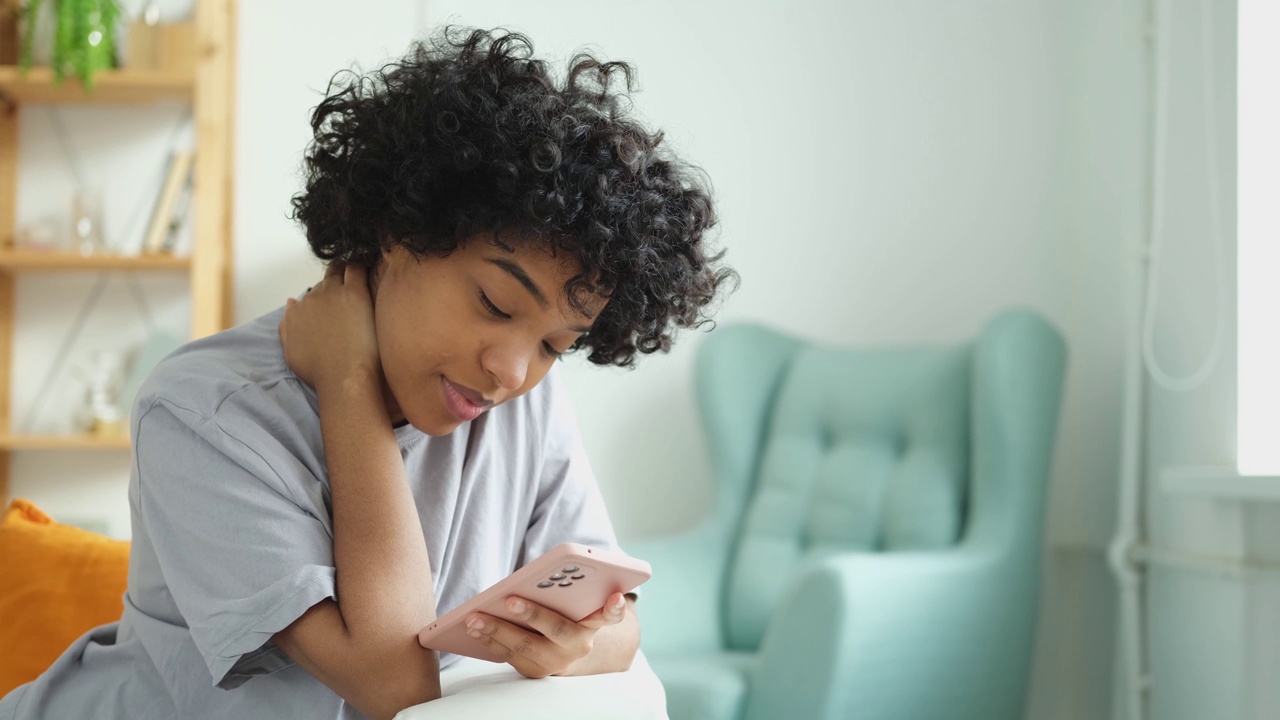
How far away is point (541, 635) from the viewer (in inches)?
36.6

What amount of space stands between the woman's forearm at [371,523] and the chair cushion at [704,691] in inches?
38.2

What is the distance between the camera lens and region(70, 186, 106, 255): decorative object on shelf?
2969mm

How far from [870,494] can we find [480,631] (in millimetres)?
1605

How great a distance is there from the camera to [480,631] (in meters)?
0.89

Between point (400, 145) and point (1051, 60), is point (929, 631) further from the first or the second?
point (1051, 60)

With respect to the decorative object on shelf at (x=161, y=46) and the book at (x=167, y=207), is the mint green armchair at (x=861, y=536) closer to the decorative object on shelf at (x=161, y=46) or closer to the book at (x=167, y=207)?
the book at (x=167, y=207)

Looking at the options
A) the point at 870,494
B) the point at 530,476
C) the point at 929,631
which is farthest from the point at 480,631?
the point at 870,494

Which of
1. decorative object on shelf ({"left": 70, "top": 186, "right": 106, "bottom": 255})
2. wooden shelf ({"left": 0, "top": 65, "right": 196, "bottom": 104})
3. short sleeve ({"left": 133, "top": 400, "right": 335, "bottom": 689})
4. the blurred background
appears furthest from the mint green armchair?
decorative object on shelf ({"left": 70, "top": 186, "right": 106, "bottom": 255})

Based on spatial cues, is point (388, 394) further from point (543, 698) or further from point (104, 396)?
point (104, 396)

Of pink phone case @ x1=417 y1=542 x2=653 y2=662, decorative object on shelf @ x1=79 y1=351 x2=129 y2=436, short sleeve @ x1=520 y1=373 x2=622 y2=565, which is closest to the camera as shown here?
pink phone case @ x1=417 y1=542 x2=653 y2=662

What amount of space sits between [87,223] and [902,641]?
236cm

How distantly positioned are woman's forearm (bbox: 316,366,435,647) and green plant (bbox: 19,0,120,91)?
2.20 meters

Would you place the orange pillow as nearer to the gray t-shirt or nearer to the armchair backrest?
the gray t-shirt

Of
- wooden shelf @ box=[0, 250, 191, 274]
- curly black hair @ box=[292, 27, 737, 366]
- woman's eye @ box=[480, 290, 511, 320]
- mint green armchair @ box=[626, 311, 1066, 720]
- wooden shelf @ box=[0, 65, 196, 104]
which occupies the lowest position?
mint green armchair @ box=[626, 311, 1066, 720]
